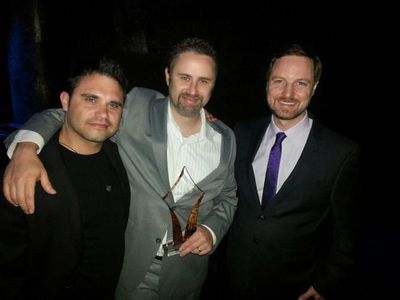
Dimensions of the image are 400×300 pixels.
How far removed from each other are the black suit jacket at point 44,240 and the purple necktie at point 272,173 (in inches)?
50.9

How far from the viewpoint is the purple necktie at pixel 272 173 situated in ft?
5.95

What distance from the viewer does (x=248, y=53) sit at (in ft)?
15.5

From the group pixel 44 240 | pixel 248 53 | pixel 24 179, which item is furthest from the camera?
pixel 248 53

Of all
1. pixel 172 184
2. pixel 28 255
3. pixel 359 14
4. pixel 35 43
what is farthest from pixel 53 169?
pixel 359 14

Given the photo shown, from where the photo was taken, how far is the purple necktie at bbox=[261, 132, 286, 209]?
1813 millimetres

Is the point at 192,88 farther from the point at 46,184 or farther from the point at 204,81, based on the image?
the point at 46,184

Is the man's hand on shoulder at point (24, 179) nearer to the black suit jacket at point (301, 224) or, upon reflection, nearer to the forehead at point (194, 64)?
the forehead at point (194, 64)

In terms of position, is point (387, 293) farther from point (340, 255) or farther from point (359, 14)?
point (359, 14)

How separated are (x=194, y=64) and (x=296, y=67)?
2.62 ft

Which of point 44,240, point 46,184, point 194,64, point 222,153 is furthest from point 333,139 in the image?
point 44,240

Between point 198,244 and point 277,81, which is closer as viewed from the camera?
point 198,244

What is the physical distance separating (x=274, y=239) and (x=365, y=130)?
380 centimetres

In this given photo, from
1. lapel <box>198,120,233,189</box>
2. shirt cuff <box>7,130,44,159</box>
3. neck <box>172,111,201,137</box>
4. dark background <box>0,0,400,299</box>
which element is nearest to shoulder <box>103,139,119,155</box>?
shirt cuff <box>7,130,44,159</box>

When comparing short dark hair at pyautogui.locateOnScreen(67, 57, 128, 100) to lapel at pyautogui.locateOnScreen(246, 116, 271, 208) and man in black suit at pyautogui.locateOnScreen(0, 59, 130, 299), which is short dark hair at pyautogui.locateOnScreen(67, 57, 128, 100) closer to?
man in black suit at pyautogui.locateOnScreen(0, 59, 130, 299)
